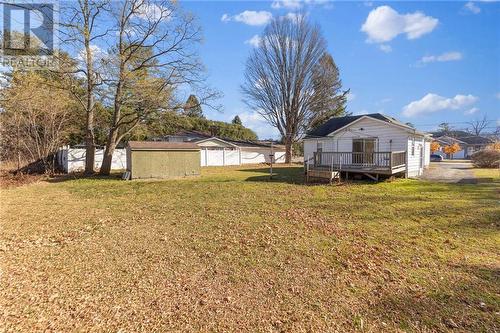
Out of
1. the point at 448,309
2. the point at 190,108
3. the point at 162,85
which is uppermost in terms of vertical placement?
the point at 162,85

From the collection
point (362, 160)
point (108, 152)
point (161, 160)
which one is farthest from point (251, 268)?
point (108, 152)

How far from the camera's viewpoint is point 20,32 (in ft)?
37.3

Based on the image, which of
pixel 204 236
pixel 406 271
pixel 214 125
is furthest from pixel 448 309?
pixel 214 125

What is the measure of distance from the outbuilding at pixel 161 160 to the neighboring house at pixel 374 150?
→ 729 centimetres

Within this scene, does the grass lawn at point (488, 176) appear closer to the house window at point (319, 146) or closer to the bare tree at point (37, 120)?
the house window at point (319, 146)

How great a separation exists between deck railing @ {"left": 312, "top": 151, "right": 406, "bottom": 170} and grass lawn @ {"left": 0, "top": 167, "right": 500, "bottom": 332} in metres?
5.21

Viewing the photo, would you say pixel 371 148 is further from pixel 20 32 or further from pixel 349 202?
pixel 20 32

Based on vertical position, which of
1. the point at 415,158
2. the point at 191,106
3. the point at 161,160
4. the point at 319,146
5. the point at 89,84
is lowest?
the point at 161,160

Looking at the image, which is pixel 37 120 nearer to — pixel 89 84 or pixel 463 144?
pixel 89 84

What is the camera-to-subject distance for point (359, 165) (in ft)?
47.2

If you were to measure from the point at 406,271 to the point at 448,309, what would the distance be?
3.14ft

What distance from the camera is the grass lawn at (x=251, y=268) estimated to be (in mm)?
3035

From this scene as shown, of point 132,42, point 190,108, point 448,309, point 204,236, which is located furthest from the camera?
point 190,108

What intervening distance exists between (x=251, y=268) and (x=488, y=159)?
2749 centimetres
